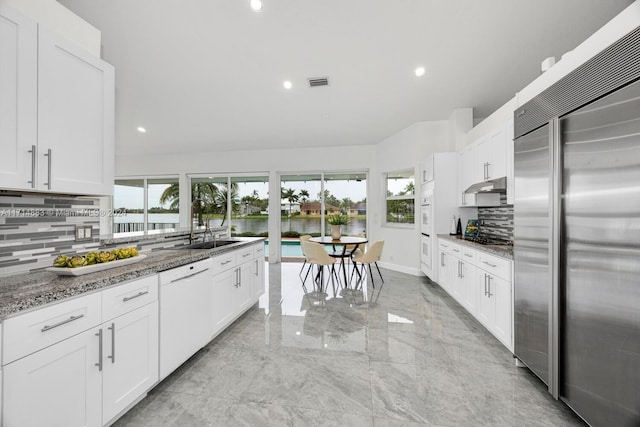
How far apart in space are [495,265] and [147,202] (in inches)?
314

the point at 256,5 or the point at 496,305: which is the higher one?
the point at 256,5

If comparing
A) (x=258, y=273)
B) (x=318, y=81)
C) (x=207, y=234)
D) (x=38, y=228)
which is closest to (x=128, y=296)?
(x=38, y=228)

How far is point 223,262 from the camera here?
2586 mm

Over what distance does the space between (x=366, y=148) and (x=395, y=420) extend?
544 centimetres

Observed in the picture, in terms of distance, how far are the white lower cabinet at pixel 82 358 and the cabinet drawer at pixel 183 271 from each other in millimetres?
74

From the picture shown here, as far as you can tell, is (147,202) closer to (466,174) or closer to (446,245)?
(446,245)

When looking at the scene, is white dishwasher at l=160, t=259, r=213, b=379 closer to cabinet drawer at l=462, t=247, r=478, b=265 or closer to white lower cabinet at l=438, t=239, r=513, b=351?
white lower cabinet at l=438, t=239, r=513, b=351

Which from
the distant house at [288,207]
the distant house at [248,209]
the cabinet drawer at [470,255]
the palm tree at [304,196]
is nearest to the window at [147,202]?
the distant house at [248,209]

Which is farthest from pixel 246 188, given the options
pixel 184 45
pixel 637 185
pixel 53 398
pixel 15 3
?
pixel 637 185

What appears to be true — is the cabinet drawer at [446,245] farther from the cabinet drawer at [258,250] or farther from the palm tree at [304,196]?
the palm tree at [304,196]

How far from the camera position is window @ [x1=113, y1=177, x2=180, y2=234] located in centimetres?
724

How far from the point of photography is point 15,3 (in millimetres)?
1424

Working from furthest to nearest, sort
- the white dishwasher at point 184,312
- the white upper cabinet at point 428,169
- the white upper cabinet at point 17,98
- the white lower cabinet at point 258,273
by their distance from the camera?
the white upper cabinet at point 428,169, the white lower cabinet at point 258,273, the white dishwasher at point 184,312, the white upper cabinet at point 17,98

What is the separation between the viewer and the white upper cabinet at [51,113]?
1.34m
